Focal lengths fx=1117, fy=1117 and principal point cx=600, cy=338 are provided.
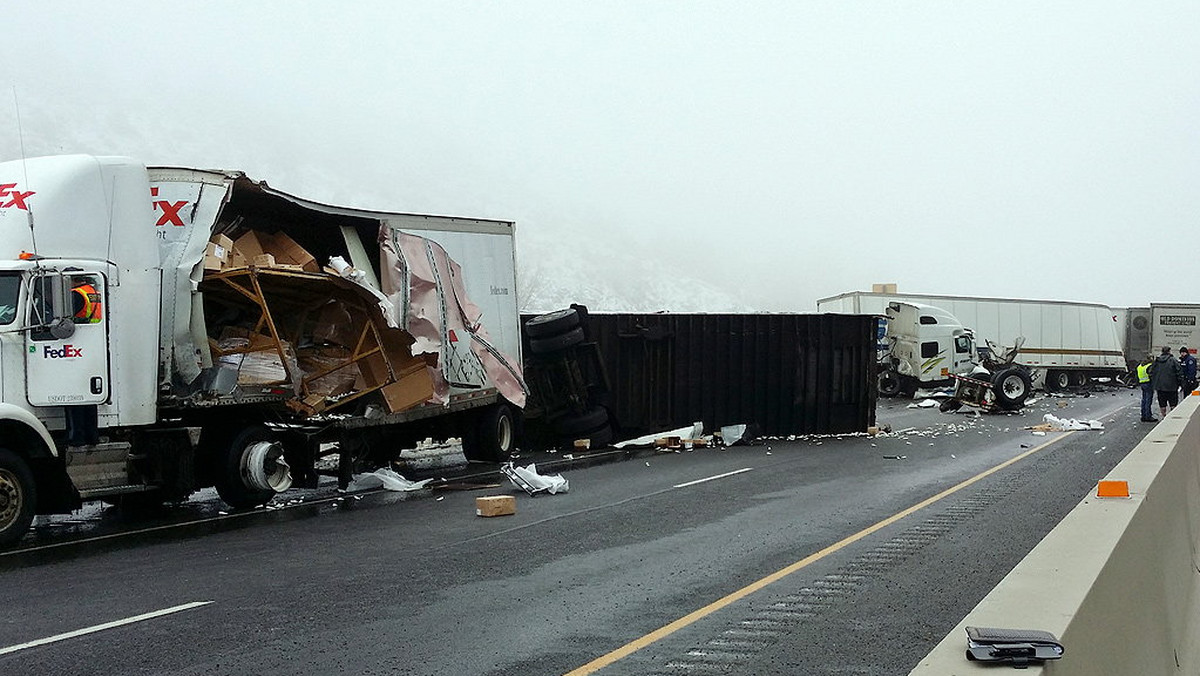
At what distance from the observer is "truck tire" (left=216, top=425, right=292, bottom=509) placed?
42.4ft

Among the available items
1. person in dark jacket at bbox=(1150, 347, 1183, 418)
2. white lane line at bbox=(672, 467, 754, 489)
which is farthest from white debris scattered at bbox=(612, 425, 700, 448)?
person in dark jacket at bbox=(1150, 347, 1183, 418)

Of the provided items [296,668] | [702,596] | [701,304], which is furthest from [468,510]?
[701,304]

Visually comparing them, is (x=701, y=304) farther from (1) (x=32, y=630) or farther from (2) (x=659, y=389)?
(1) (x=32, y=630)

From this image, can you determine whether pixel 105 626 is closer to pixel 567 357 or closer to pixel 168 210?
pixel 168 210

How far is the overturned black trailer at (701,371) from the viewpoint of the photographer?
69.8 ft

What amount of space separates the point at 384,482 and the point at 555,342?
593 centimetres

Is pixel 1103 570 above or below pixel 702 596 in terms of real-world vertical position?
above

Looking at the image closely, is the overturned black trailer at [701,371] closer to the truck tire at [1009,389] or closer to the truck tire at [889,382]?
the truck tire at [1009,389]

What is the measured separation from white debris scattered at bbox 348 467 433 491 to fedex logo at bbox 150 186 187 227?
4.46 m

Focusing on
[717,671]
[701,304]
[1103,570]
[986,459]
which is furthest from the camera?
[701,304]

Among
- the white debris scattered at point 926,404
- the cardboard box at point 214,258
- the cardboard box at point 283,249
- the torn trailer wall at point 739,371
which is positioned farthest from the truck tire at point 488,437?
the white debris scattered at point 926,404

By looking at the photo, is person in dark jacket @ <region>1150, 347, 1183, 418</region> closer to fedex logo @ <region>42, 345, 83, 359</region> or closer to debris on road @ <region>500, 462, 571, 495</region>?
debris on road @ <region>500, 462, 571, 495</region>

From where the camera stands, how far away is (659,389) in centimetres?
2259

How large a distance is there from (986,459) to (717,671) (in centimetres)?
1373
